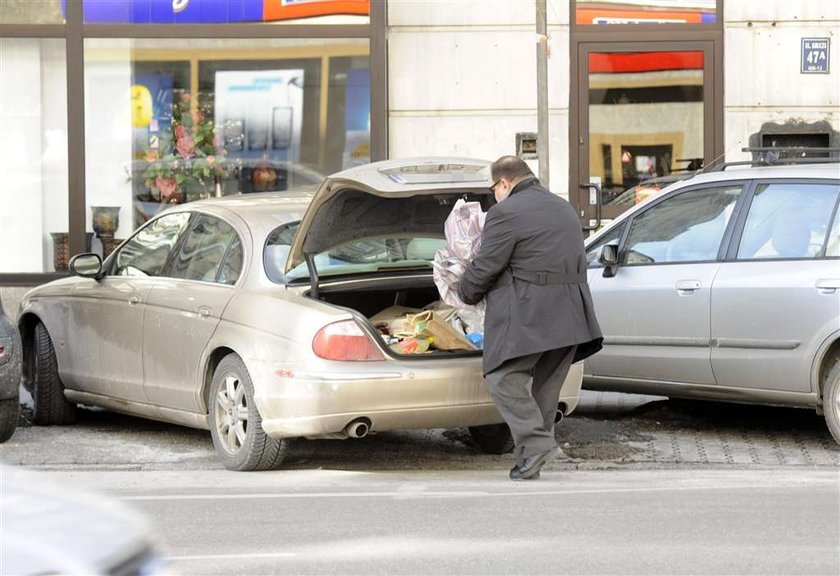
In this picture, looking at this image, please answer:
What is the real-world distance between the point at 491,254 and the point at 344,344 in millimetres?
899

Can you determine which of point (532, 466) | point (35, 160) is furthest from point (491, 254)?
point (35, 160)

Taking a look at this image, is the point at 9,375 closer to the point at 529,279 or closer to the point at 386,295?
the point at 386,295

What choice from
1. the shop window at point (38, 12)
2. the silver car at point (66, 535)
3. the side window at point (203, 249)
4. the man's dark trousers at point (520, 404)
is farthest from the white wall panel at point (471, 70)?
the silver car at point (66, 535)

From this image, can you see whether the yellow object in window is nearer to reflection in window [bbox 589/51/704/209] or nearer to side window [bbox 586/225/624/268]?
reflection in window [bbox 589/51/704/209]

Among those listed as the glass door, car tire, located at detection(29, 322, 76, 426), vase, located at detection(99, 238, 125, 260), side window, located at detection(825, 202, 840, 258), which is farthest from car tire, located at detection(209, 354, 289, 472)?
the glass door

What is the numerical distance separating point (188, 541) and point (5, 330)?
328cm

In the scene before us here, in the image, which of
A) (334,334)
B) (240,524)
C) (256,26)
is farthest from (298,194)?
(256,26)

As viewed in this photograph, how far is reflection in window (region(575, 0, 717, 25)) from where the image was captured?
14789mm

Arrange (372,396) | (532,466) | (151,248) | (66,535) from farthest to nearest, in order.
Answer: (151,248)
(532,466)
(372,396)
(66,535)

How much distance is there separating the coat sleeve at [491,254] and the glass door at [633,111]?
22.8 feet

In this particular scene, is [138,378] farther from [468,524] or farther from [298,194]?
[468,524]

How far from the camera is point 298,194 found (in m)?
9.64

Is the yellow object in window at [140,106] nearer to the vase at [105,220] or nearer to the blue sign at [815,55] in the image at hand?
the vase at [105,220]

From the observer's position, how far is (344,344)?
787cm
